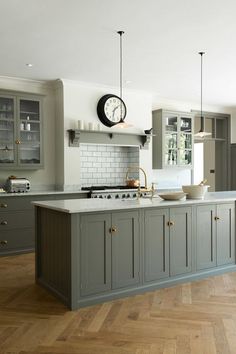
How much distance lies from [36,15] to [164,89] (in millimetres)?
3669

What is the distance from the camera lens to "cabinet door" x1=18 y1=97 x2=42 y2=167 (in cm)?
571

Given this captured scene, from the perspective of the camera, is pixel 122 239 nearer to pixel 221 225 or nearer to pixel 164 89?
pixel 221 225

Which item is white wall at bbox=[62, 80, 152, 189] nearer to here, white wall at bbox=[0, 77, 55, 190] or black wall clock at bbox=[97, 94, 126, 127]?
black wall clock at bbox=[97, 94, 126, 127]

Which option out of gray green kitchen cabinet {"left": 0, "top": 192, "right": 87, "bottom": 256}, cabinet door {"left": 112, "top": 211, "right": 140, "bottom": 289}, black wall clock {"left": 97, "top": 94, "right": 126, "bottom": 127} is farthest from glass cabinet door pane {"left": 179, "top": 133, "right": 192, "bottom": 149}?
cabinet door {"left": 112, "top": 211, "right": 140, "bottom": 289}

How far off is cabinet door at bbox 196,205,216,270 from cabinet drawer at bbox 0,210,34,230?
2.59m

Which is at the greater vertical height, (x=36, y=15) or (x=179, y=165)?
(x=36, y=15)

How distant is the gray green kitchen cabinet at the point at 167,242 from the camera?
3.66m

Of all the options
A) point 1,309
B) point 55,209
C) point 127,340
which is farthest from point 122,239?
point 1,309

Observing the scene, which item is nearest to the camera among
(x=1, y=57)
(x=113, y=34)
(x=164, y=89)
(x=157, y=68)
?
(x=113, y=34)

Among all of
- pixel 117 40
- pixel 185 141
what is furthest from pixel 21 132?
pixel 185 141

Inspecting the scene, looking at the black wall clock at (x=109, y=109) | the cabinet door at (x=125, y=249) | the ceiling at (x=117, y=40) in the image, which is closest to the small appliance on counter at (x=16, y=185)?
the ceiling at (x=117, y=40)

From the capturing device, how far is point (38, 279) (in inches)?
152

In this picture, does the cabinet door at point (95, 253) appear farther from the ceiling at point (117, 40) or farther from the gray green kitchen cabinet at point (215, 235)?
the ceiling at point (117, 40)

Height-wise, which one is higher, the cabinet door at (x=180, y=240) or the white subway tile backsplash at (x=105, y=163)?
the white subway tile backsplash at (x=105, y=163)
